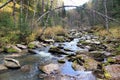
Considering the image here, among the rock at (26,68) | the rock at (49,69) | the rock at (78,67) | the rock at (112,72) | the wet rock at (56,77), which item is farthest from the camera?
the rock at (26,68)

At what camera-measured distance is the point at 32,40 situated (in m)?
19.0

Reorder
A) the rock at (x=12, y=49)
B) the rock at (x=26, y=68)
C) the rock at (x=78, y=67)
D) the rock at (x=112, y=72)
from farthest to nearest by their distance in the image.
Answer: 1. the rock at (x=12, y=49)
2. the rock at (x=26, y=68)
3. the rock at (x=78, y=67)
4. the rock at (x=112, y=72)

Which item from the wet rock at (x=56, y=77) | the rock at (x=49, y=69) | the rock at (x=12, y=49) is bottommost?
the wet rock at (x=56, y=77)

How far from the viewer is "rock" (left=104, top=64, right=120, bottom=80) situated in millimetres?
7984

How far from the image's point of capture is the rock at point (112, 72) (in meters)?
7.98

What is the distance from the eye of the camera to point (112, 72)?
27.4 ft

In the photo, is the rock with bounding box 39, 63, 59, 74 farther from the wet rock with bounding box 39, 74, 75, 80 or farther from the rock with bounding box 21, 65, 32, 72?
the rock with bounding box 21, 65, 32, 72

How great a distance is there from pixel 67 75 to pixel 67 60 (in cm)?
289

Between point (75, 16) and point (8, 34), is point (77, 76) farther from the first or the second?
point (75, 16)

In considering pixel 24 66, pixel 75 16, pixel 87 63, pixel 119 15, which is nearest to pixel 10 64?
pixel 24 66

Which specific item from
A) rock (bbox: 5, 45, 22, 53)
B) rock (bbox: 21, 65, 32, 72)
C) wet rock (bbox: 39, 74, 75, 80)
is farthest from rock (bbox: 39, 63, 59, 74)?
rock (bbox: 5, 45, 22, 53)

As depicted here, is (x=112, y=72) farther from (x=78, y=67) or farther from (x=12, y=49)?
(x=12, y=49)

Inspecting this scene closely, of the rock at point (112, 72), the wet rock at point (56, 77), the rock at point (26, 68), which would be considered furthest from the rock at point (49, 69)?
the rock at point (112, 72)

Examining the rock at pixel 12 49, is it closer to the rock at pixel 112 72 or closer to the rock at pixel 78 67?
the rock at pixel 78 67
